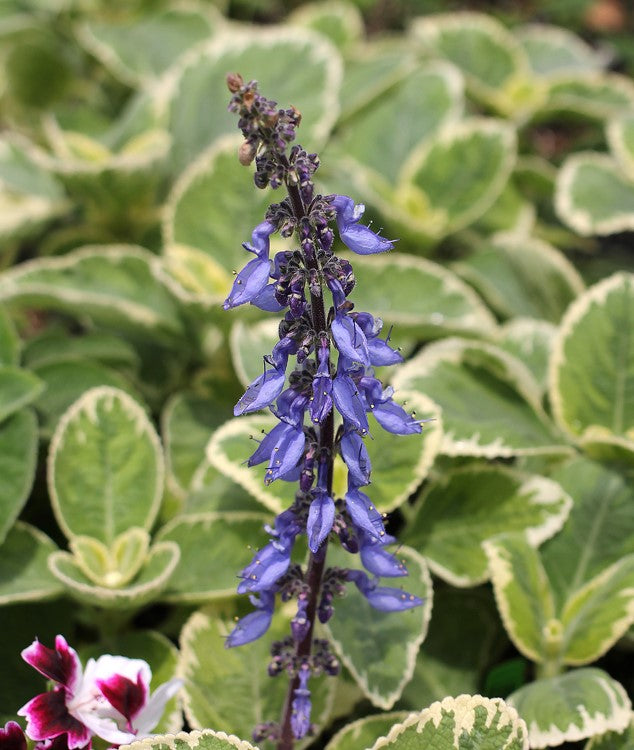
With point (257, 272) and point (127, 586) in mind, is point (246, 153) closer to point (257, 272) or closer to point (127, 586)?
point (257, 272)

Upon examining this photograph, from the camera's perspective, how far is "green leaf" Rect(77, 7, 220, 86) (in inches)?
105

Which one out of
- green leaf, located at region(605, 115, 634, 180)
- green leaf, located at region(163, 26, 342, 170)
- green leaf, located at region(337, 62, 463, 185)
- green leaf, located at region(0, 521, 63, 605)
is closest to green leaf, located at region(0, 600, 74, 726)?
green leaf, located at region(0, 521, 63, 605)

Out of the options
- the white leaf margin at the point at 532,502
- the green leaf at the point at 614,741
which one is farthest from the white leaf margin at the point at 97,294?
the green leaf at the point at 614,741

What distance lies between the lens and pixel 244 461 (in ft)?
5.01

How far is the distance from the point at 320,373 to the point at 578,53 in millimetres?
2487

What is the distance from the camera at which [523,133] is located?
289 centimetres

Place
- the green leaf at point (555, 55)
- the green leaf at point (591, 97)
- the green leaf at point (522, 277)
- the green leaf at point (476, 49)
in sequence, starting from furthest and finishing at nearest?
1. the green leaf at point (555, 55)
2. the green leaf at point (476, 49)
3. the green leaf at point (591, 97)
4. the green leaf at point (522, 277)

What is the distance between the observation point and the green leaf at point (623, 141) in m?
2.37

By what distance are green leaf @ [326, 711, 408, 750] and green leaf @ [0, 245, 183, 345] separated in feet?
3.13

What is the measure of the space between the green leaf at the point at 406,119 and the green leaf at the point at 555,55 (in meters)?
0.56

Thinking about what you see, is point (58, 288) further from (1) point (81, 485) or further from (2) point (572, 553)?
(2) point (572, 553)

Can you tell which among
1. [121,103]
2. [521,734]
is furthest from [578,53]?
[521,734]

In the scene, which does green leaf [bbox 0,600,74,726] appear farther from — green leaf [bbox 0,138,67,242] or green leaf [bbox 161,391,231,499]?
green leaf [bbox 0,138,67,242]

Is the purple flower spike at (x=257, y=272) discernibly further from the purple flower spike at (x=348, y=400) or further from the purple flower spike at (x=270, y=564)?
the purple flower spike at (x=270, y=564)
